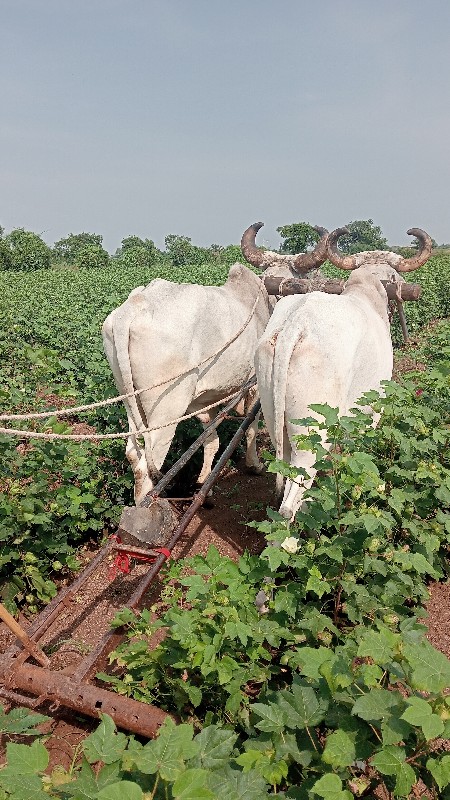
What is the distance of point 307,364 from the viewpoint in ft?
11.7

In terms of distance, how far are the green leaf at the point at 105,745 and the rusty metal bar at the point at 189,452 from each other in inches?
75.8

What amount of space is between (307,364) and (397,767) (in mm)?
2458

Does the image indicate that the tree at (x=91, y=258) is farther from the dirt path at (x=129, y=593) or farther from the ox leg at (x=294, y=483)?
the ox leg at (x=294, y=483)

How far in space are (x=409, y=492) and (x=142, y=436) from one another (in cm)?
233

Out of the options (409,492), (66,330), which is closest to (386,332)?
(409,492)

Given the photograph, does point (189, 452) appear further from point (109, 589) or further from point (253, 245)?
point (253, 245)

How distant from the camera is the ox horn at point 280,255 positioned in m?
6.09

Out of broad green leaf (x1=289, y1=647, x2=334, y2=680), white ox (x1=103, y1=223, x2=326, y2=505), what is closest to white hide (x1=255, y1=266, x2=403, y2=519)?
white ox (x1=103, y1=223, x2=326, y2=505)

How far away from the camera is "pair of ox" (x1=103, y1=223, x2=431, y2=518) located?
3617mm

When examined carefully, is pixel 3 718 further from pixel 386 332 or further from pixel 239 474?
pixel 239 474

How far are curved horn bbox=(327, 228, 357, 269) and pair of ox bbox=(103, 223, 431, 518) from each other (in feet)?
0.04

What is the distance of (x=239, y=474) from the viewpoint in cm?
625

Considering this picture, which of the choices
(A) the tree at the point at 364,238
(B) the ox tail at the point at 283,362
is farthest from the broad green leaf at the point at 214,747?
(A) the tree at the point at 364,238

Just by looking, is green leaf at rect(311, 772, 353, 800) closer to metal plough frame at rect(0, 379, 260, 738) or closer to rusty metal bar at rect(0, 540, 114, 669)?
metal plough frame at rect(0, 379, 260, 738)
